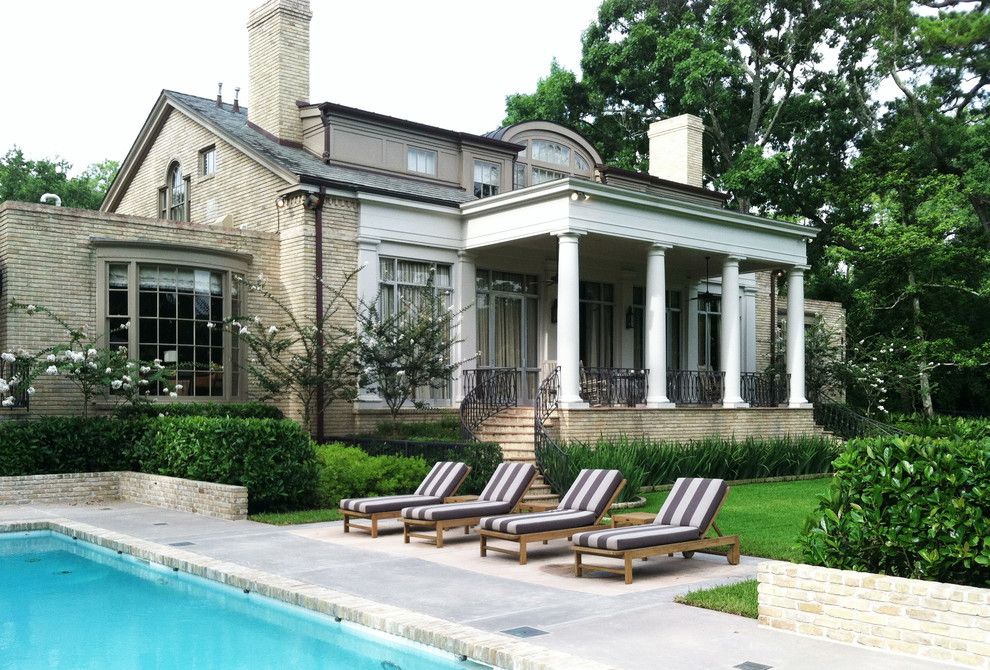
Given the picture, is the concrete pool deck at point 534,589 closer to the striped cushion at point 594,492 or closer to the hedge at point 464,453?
the striped cushion at point 594,492

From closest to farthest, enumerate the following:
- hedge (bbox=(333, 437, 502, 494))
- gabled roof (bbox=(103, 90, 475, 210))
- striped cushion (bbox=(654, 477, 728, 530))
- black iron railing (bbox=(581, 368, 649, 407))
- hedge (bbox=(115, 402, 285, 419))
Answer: striped cushion (bbox=(654, 477, 728, 530)), hedge (bbox=(333, 437, 502, 494)), hedge (bbox=(115, 402, 285, 419)), gabled roof (bbox=(103, 90, 475, 210)), black iron railing (bbox=(581, 368, 649, 407))

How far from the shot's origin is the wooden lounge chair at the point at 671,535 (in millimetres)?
9758

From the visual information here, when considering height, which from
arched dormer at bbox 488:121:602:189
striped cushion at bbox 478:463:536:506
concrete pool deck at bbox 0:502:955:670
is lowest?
concrete pool deck at bbox 0:502:955:670

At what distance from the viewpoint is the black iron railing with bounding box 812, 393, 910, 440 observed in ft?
85.2

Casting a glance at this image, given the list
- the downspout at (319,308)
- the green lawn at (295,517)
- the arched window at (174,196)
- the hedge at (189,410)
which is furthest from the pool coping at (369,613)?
the arched window at (174,196)

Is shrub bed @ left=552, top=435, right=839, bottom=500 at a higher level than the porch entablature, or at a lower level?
lower

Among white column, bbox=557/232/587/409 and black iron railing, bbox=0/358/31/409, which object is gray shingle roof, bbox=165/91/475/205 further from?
black iron railing, bbox=0/358/31/409

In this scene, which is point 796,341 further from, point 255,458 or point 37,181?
point 37,181

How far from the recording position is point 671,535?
400 inches

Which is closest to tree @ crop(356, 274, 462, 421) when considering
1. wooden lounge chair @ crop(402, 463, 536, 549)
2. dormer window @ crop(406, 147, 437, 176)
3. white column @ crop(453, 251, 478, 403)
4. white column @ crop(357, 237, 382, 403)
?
white column @ crop(357, 237, 382, 403)

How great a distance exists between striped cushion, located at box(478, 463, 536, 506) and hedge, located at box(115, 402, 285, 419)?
647 cm

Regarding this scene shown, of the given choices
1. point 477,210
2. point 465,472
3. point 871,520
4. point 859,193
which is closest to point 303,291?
point 477,210

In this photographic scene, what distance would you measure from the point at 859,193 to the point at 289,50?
21.2 meters

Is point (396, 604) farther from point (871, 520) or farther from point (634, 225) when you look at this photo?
point (634, 225)
